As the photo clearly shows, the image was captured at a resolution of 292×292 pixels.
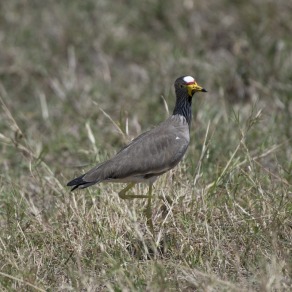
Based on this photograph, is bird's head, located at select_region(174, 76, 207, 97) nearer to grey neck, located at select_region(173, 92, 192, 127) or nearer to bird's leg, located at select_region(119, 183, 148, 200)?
grey neck, located at select_region(173, 92, 192, 127)

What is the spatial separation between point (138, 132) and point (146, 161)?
2.08 m

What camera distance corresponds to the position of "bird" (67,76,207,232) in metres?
5.20

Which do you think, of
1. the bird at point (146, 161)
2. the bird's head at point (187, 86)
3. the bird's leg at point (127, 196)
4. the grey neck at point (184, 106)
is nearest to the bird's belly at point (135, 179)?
the bird at point (146, 161)

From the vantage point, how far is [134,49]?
30.2 feet

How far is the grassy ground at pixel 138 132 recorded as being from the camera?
4.83m

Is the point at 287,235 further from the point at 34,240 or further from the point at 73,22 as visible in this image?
the point at 73,22

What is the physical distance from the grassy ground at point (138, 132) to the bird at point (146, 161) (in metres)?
0.21

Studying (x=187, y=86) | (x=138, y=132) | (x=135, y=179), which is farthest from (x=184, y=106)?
(x=138, y=132)

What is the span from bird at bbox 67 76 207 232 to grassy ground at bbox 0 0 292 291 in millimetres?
213

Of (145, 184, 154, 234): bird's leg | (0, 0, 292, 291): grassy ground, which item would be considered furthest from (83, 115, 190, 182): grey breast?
(0, 0, 292, 291): grassy ground

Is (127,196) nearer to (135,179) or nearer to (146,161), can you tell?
(135,179)

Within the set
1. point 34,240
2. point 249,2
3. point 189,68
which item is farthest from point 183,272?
point 249,2

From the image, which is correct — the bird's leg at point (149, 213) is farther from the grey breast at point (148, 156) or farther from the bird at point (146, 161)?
the grey breast at point (148, 156)

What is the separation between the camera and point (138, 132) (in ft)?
24.3
